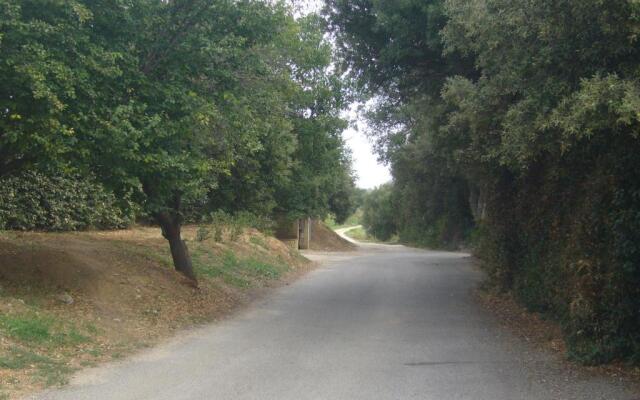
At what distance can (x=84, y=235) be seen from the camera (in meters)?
17.6

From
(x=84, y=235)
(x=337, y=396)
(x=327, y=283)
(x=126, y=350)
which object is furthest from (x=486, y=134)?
(x=84, y=235)

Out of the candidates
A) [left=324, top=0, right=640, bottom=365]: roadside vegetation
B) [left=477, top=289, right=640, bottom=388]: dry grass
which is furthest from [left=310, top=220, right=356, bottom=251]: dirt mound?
[left=477, top=289, right=640, bottom=388]: dry grass

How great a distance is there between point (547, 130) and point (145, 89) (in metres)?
6.31

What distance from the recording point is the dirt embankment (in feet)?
27.3

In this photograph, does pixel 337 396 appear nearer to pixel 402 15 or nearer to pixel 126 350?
pixel 126 350

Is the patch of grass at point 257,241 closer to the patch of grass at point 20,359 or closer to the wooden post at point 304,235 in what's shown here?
the wooden post at point 304,235

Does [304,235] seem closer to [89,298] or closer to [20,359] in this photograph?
[89,298]

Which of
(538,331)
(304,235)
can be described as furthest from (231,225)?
(304,235)

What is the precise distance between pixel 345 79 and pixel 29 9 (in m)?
9.74

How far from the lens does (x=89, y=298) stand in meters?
11.1

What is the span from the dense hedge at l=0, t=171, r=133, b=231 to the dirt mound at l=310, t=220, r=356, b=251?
24547 mm

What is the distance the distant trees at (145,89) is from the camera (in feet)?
28.8

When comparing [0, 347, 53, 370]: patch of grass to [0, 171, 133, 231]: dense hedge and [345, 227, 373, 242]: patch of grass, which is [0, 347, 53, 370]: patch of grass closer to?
[0, 171, 133, 231]: dense hedge

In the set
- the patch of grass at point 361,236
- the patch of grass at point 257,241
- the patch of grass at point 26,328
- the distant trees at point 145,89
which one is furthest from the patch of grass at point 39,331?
the patch of grass at point 361,236
